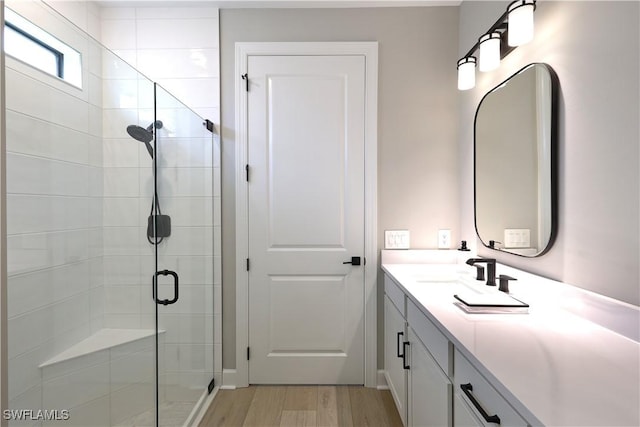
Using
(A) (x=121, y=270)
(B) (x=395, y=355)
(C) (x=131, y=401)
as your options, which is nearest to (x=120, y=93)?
(A) (x=121, y=270)

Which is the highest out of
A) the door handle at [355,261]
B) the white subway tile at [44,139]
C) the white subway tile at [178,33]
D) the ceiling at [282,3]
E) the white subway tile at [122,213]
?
the ceiling at [282,3]

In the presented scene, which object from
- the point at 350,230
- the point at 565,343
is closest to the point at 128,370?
the point at 350,230

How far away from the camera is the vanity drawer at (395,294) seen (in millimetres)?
1791

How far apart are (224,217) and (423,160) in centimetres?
Result: 146

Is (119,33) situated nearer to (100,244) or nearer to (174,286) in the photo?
(100,244)

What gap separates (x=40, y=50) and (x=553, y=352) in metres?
1.91

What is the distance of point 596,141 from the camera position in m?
1.20

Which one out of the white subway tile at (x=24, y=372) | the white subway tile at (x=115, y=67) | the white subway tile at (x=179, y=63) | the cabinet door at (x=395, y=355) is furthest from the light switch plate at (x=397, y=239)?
the white subway tile at (x=24, y=372)

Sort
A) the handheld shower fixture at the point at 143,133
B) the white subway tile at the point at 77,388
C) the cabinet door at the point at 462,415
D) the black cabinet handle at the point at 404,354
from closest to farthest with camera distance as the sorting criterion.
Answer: the cabinet door at the point at 462,415 < the white subway tile at the point at 77,388 < the handheld shower fixture at the point at 143,133 < the black cabinet handle at the point at 404,354

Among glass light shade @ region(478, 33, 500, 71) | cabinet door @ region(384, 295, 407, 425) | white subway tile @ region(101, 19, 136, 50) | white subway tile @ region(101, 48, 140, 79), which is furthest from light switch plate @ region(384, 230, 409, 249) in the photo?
white subway tile @ region(101, 19, 136, 50)

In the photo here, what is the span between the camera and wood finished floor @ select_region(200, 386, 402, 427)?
1.96 metres

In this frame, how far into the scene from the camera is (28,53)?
1.10 m

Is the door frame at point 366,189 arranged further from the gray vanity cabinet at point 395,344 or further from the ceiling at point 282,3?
the ceiling at point 282,3

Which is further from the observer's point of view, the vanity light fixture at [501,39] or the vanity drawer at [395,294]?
the vanity drawer at [395,294]
